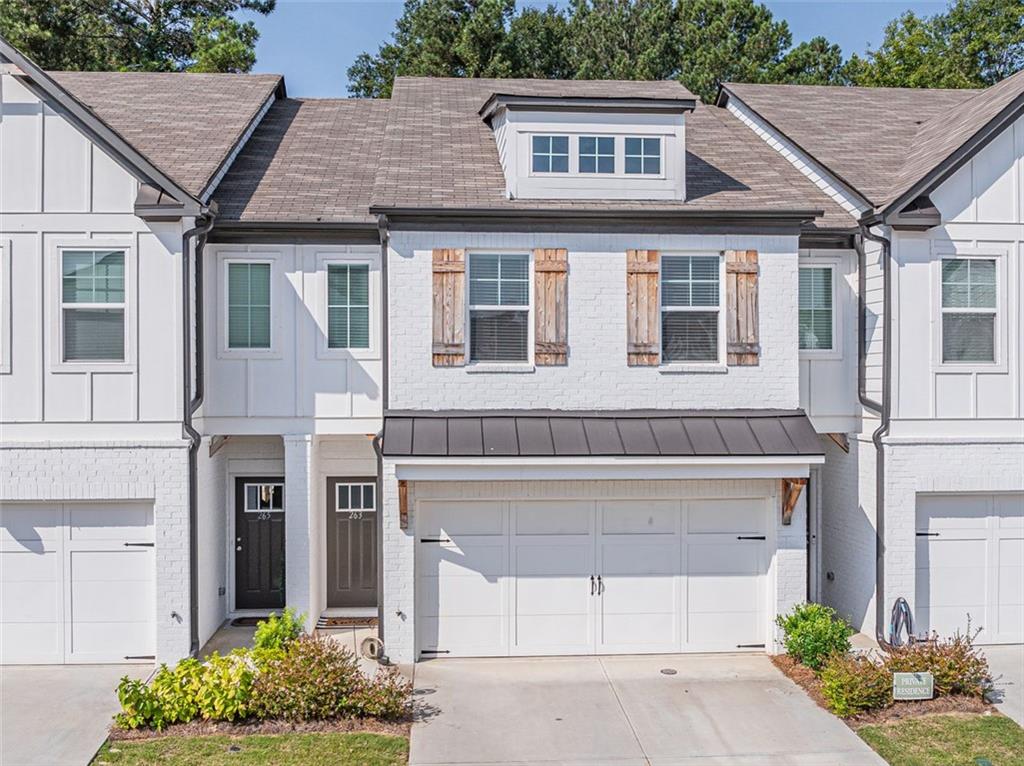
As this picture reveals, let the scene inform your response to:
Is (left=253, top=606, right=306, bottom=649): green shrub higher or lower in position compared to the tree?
lower

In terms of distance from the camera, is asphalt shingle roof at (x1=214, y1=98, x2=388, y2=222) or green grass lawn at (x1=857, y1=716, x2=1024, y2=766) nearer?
green grass lawn at (x1=857, y1=716, x2=1024, y2=766)

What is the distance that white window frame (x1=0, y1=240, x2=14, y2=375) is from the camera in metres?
10.8

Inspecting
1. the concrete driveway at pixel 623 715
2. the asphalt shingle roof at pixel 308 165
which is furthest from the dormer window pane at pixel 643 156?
the concrete driveway at pixel 623 715

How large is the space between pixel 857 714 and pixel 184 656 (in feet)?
26.5

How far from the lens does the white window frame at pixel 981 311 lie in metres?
11.7

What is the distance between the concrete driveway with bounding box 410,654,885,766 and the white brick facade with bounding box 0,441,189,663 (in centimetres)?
327

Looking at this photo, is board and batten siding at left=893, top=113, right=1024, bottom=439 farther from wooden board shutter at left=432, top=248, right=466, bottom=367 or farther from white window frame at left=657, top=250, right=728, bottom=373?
wooden board shutter at left=432, top=248, right=466, bottom=367

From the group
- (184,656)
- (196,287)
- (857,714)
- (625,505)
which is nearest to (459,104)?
(196,287)

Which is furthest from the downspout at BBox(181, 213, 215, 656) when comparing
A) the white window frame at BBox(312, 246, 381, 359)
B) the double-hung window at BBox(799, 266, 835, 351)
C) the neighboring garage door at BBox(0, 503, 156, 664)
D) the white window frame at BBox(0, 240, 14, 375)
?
the double-hung window at BBox(799, 266, 835, 351)

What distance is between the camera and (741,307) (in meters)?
11.3

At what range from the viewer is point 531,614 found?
11.4 meters

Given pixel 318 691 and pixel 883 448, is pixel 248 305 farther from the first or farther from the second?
pixel 883 448

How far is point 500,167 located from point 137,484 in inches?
264

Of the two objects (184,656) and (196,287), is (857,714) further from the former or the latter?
(196,287)
